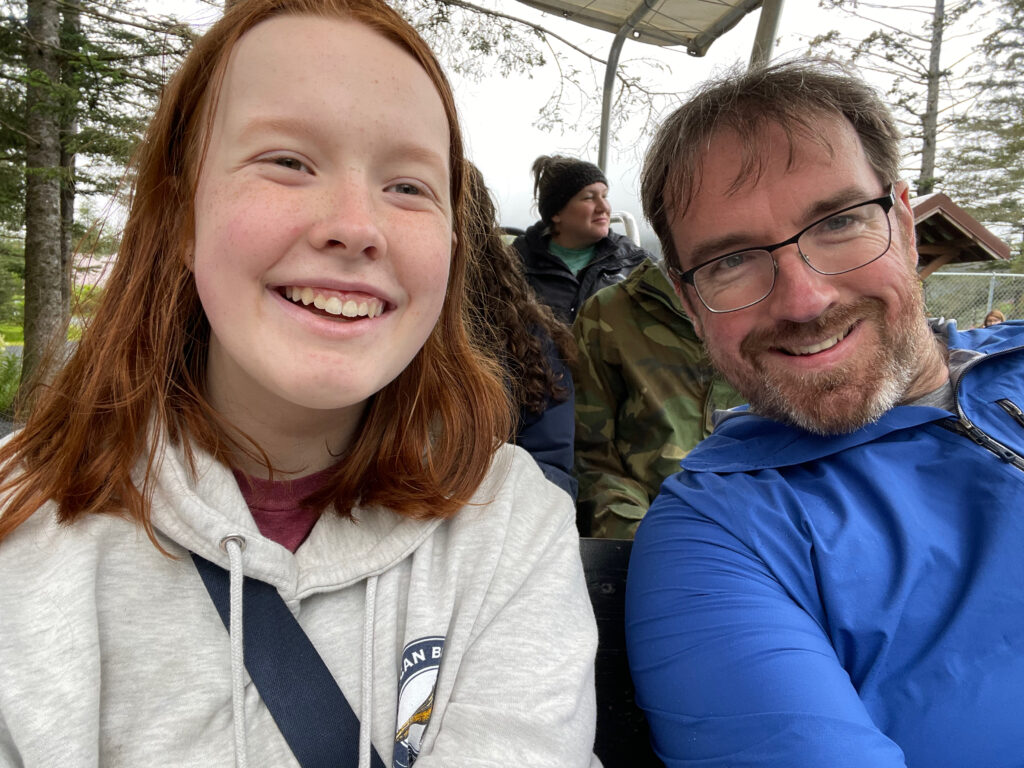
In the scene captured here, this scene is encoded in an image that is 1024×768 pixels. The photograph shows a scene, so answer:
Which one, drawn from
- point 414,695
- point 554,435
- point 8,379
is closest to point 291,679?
point 414,695

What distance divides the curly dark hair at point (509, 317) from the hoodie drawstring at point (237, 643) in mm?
1227

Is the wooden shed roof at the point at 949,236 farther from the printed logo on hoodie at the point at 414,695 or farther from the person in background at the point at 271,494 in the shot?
the printed logo on hoodie at the point at 414,695

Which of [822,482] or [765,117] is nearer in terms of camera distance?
[822,482]

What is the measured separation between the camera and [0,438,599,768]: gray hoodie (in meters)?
0.91

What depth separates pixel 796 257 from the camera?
146cm

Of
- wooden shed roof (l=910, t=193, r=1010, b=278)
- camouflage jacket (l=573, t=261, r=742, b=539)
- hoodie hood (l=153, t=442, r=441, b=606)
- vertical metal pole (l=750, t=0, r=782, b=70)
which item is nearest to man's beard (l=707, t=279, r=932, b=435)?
hoodie hood (l=153, t=442, r=441, b=606)

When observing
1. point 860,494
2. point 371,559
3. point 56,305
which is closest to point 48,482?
point 371,559

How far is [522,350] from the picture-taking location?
2.30 meters

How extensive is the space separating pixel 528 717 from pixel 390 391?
0.66m

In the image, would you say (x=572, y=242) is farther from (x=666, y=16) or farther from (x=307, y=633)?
(x=307, y=633)

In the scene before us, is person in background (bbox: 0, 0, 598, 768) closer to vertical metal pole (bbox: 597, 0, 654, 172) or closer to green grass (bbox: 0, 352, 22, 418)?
vertical metal pole (bbox: 597, 0, 654, 172)

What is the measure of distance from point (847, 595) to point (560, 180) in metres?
3.29

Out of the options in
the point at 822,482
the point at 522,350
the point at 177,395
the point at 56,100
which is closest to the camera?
the point at 177,395

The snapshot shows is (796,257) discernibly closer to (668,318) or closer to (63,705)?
(668,318)
